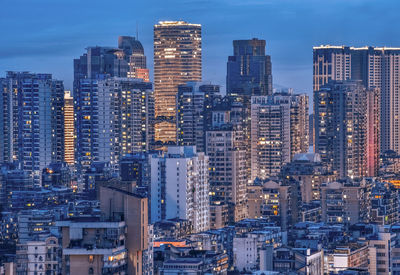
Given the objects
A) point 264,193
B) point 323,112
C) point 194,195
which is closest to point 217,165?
point 264,193

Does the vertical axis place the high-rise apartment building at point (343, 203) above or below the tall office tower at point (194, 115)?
below

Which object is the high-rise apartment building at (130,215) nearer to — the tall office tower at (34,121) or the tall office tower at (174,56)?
the tall office tower at (34,121)

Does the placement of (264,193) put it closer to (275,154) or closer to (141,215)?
(275,154)

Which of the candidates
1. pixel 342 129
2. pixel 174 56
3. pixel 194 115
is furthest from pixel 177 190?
pixel 174 56

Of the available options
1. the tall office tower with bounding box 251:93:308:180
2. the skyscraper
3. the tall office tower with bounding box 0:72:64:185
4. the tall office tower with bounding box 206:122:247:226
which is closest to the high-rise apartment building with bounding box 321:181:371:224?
the tall office tower with bounding box 206:122:247:226

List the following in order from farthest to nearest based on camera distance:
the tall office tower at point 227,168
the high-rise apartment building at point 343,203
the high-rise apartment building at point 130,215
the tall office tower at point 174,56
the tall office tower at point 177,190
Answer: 1. the tall office tower at point 174,56
2. the tall office tower at point 227,168
3. the high-rise apartment building at point 343,203
4. the tall office tower at point 177,190
5. the high-rise apartment building at point 130,215

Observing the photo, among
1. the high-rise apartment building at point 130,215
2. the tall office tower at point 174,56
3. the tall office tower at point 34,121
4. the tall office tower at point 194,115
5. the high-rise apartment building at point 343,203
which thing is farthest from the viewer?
the tall office tower at point 174,56

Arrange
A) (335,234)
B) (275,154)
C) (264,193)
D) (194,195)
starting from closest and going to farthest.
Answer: (335,234)
(194,195)
(264,193)
(275,154)

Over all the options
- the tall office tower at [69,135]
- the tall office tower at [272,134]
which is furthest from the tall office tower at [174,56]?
the tall office tower at [272,134]
